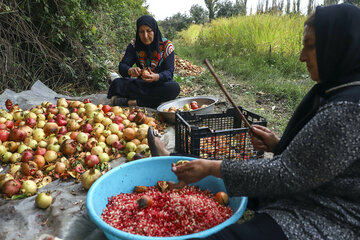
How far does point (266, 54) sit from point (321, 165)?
23.0 ft

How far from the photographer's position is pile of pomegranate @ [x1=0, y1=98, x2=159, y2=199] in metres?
2.29

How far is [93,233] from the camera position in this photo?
1683mm

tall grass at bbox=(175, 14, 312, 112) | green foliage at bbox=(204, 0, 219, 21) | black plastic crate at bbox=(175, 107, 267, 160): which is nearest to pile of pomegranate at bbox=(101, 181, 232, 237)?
black plastic crate at bbox=(175, 107, 267, 160)

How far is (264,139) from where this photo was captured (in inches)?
67.5

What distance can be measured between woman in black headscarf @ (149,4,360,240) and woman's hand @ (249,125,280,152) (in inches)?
19.4

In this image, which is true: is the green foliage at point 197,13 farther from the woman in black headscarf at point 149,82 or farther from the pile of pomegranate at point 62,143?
the pile of pomegranate at point 62,143

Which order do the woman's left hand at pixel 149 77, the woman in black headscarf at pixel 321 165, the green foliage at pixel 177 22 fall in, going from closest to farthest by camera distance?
1. the woman in black headscarf at pixel 321 165
2. the woman's left hand at pixel 149 77
3. the green foliage at pixel 177 22

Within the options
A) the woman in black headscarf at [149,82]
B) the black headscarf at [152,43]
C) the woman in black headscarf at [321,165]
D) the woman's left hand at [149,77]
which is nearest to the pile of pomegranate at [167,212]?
the woman in black headscarf at [321,165]

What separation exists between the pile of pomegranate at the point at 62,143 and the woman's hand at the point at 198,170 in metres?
1.04

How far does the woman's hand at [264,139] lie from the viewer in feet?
5.56

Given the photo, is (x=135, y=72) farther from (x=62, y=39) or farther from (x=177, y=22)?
(x=177, y=22)

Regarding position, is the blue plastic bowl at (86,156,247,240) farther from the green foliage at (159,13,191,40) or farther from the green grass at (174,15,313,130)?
the green foliage at (159,13,191,40)

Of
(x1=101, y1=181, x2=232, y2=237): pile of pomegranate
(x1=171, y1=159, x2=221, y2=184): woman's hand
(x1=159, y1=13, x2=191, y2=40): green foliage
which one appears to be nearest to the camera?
(x1=171, y1=159, x2=221, y2=184): woman's hand

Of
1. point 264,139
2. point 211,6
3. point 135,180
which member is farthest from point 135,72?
point 211,6
